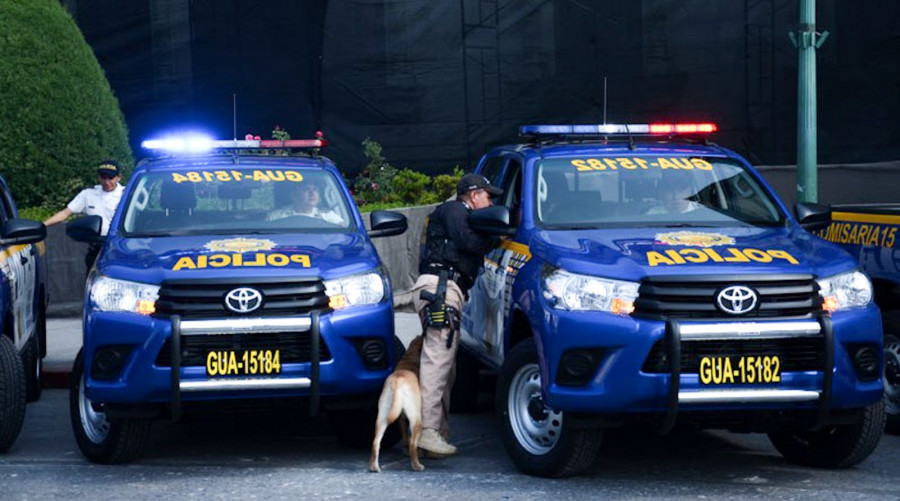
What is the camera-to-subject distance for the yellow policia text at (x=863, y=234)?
→ 945 cm

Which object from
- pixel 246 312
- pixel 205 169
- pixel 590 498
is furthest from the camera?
pixel 205 169

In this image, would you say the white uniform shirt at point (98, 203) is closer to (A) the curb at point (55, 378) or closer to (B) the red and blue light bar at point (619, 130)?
(A) the curb at point (55, 378)

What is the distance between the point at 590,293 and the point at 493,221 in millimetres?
1262

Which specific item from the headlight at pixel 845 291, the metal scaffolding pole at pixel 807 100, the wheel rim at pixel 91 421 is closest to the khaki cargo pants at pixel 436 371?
the wheel rim at pixel 91 421

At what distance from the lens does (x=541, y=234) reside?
863 centimetres

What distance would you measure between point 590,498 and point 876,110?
12.4 metres

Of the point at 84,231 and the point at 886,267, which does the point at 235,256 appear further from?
the point at 886,267

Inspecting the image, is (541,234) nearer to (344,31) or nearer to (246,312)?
(246,312)

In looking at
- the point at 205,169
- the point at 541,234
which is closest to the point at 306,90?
the point at 205,169

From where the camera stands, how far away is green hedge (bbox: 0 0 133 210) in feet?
51.1

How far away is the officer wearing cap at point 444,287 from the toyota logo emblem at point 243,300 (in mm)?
1158

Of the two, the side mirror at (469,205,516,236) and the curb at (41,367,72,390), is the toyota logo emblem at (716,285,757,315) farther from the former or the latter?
the curb at (41,367,72,390)

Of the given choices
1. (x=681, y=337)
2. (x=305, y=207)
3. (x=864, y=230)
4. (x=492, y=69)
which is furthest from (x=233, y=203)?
(x=492, y=69)

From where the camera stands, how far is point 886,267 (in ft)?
31.0
